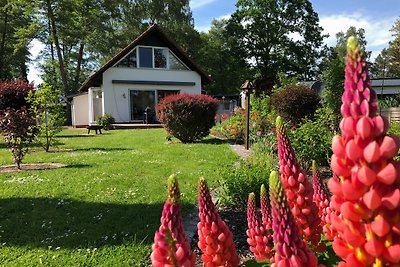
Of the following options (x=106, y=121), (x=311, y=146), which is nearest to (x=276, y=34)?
(x=106, y=121)

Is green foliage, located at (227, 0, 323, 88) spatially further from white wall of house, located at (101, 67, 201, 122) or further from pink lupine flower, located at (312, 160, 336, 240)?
pink lupine flower, located at (312, 160, 336, 240)

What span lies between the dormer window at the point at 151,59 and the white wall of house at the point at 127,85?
1.08 ft

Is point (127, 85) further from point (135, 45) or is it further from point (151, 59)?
point (135, 45)

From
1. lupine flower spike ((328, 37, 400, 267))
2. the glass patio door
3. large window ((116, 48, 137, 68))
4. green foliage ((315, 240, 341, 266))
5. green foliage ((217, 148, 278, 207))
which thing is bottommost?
green foliage ((217, 148, 278, 207))

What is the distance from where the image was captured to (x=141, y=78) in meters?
27.0

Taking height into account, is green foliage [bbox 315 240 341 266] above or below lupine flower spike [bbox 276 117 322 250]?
below

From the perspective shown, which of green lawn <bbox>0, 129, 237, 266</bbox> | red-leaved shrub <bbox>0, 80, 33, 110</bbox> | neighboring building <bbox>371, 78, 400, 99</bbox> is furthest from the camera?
neighboring building <bbox>371, 78, 400, 99</bbox>

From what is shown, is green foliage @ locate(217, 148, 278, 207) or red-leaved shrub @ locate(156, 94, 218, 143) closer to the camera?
green foliage @ locate(217, 148, 278, 207)

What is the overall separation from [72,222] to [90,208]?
1.99 ft

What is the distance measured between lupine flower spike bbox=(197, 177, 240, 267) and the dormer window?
86.2ft

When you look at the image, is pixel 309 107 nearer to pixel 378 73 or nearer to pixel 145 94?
pixel 145 94

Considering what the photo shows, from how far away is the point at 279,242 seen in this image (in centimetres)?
90

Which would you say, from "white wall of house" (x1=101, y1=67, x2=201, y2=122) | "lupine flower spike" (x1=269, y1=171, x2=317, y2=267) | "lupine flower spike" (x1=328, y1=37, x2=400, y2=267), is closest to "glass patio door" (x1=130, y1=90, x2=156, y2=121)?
"white wall of house" (x1=101, y1=67, x2=201, y2=122)

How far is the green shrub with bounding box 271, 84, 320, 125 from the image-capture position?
517 inches
